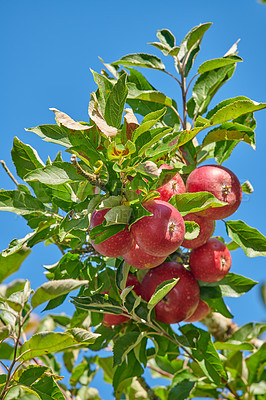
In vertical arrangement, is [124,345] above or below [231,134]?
below

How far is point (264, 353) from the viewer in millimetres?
2504

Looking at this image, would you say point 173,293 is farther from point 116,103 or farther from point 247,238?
point 116,103

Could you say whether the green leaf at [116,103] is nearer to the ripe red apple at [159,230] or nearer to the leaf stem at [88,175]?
the leaf stem at [88,175]

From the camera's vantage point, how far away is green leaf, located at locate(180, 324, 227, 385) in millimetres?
1943

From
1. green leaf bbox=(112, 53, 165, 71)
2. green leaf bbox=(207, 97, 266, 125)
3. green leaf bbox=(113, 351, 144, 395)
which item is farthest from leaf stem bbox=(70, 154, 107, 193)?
green leaf bbox=(113, 351, 144, 395)

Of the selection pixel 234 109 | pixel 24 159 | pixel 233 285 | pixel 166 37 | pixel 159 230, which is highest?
pixel 166 37

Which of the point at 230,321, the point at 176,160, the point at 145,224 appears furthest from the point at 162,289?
the point at 230,321

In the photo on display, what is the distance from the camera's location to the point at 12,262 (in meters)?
2.20

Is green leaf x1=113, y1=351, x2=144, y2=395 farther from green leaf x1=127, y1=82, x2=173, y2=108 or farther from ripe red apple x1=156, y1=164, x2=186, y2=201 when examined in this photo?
green leaf x1=127, y1=82, x2=173, y2=108

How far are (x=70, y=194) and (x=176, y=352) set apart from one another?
1.02 m

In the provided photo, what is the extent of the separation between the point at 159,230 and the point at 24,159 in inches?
31.2

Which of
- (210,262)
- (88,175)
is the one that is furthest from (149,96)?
(210,262)

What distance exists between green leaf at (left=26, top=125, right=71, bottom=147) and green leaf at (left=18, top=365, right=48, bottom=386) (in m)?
0.87

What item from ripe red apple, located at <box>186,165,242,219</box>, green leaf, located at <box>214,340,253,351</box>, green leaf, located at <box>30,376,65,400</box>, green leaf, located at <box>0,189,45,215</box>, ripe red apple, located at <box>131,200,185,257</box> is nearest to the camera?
ripe red apple, located at <box>131,200,185,257</box>
